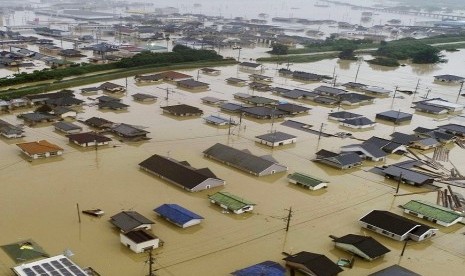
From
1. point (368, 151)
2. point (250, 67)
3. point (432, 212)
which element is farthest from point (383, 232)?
point (250, 67)

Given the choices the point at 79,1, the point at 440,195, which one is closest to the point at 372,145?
the point at 440,195

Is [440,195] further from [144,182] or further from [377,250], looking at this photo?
[144,182]

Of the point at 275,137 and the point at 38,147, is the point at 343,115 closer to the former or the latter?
the point at 275,137

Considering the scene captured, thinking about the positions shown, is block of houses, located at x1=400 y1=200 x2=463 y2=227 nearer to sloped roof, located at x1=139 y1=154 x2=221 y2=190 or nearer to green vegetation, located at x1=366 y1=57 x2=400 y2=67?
sloped roof, located at x1=139 y1=154 x2=221 y2=190

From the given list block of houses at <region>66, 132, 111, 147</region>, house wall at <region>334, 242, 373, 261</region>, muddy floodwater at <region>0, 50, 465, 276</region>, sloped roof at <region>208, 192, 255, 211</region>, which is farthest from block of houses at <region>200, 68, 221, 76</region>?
house wall at <region>334, 242, 373, 261</region>

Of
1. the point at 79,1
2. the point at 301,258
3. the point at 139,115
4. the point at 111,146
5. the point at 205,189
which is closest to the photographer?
the point at 301,258
